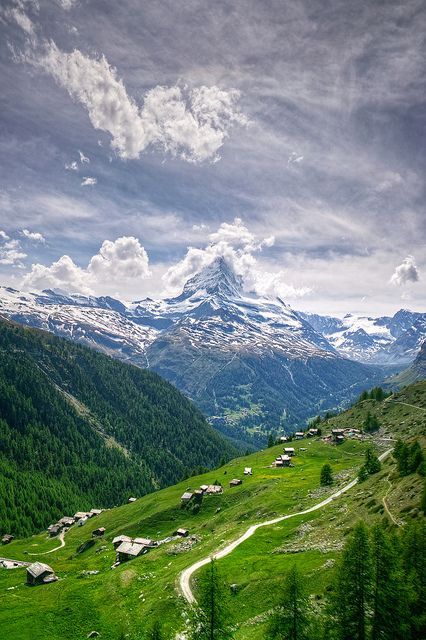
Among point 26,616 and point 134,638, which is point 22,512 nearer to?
point 26,616

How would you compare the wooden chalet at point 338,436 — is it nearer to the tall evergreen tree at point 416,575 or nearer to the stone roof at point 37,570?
the stone roof at point 37,570

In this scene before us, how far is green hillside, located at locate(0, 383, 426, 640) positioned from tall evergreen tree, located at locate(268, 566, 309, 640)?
22.1 feet

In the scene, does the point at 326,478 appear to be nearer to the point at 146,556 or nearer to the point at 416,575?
the point at 146,556

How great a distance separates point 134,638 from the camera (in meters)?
51.5

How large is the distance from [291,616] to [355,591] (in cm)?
671

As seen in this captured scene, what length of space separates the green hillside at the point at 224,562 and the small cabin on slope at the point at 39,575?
7.93ft

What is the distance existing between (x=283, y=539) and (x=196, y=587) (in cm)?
2024

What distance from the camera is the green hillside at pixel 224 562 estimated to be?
53.6 meters

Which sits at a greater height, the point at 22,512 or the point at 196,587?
the point at 196,587

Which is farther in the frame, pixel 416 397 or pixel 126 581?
pixel 416 397

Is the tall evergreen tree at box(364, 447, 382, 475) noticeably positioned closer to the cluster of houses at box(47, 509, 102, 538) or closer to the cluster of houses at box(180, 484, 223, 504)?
the cluster of houses at box(180, 484, 223, 504)

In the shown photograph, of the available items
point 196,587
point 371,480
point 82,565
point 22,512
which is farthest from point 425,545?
point 22,512

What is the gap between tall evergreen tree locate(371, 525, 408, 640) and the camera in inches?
1421

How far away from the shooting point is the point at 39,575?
85.2 metres
